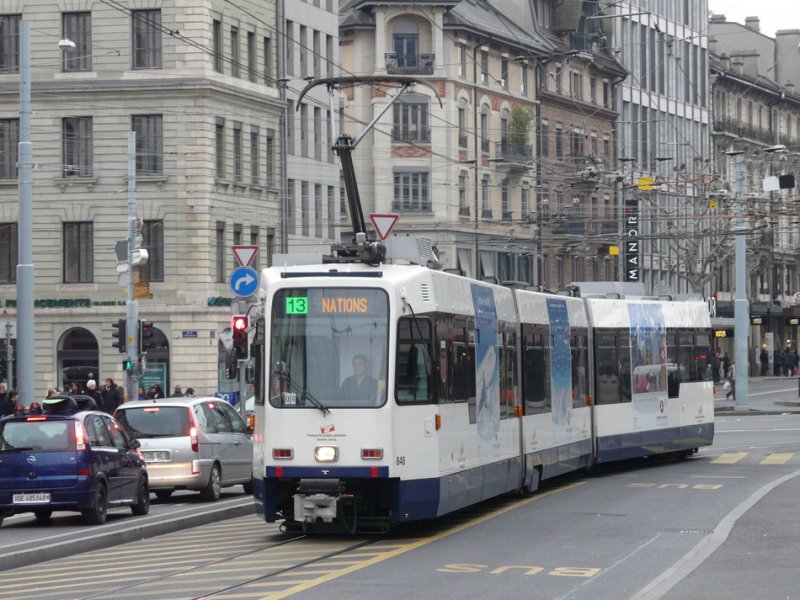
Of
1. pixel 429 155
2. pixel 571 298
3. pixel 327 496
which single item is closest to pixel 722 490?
pixel 571 298

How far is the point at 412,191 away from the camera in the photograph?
253 ft

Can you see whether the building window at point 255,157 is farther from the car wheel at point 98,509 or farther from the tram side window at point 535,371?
the car wheel at point 98,509

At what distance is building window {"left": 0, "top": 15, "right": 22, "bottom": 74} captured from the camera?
59156 mm

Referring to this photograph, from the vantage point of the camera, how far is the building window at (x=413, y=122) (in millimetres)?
77312

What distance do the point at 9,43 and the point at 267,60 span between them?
928cm

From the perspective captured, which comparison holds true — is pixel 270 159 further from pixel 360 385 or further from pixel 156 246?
pixel 360 385

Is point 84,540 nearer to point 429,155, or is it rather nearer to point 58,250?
point 58,250

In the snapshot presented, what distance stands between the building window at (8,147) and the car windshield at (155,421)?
3362cm

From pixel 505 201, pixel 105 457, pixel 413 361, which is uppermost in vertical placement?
pixel 505 201

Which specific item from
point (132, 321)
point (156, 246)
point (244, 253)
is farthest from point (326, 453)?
point (156, 246)

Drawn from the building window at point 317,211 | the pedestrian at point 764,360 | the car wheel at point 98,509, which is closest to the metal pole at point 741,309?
the building window at point 317,211

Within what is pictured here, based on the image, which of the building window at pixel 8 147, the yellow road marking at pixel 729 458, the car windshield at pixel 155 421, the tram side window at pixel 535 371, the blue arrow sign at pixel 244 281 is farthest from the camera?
A: the building window at pixel 8 147

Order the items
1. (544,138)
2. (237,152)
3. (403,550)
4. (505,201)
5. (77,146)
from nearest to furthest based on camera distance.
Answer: (403,550) < (77,146) < (237,152) < (505,201) < (544,138)

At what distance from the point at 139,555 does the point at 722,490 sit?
10494 mm
